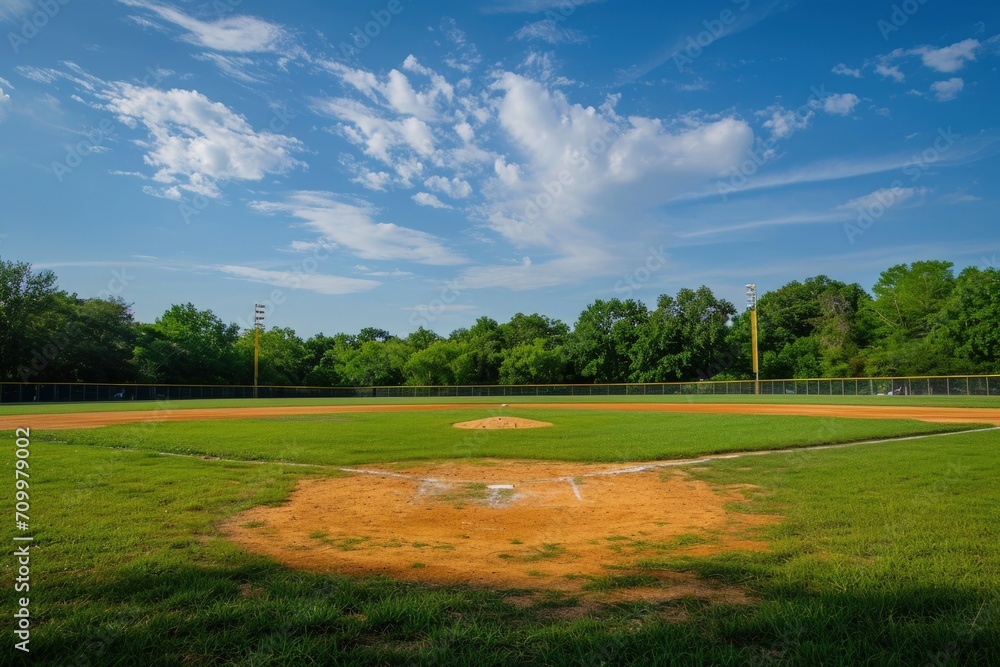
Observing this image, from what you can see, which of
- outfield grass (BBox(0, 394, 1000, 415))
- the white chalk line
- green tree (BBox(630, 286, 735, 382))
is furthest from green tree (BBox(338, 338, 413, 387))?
the white chalk line

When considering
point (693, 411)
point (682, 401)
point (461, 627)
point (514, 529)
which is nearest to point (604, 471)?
point (514, 529)

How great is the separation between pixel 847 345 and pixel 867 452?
63.1 m

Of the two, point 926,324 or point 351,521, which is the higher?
point 926,324

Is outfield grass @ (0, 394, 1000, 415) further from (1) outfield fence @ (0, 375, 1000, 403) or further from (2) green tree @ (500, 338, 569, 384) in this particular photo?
(2) green tree @ (500, 338, 569, 384)

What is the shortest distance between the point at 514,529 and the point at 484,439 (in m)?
9.17

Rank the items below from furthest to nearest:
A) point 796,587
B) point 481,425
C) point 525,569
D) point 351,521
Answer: point 481,425, point 351,521, point 525,569, point 796,587

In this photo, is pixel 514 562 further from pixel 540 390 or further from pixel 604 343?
pixel 604 343

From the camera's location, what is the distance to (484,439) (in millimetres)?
15641

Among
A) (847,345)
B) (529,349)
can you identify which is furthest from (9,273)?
(847,345)

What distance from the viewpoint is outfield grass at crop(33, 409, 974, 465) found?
12.6 metres

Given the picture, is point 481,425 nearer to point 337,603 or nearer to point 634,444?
point 634,444

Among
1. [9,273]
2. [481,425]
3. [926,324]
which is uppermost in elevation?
[9,273]

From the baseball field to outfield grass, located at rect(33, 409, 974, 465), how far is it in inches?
58.3

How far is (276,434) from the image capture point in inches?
677
